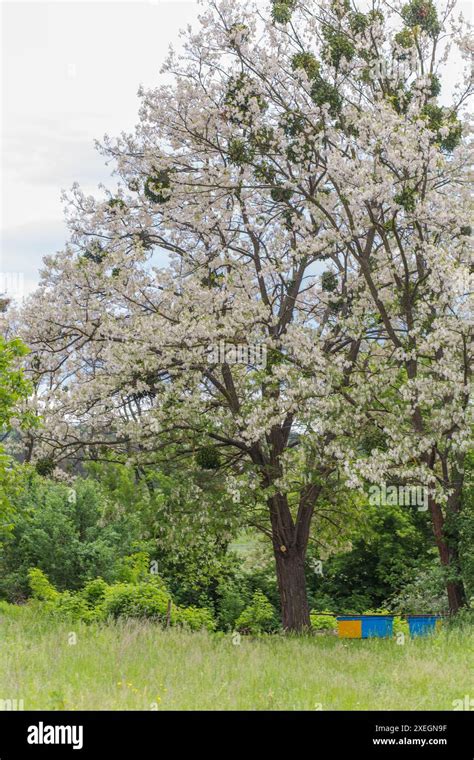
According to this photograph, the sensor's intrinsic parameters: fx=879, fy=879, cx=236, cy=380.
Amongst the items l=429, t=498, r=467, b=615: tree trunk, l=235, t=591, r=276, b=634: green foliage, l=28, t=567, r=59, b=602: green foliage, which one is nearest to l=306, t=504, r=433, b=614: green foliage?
l=235, t=591, r=276, b=634: green foliage

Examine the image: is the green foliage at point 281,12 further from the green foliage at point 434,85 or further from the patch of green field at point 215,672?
the patch of green field at point 215,672

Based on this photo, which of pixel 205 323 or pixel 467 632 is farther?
pixel 205 323

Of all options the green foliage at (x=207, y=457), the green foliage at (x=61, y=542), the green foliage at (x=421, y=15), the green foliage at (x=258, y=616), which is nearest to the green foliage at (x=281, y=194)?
the green foliage at (x=421, y=15)

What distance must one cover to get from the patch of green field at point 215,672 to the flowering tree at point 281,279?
131 inches

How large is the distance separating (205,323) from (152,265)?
2.80m

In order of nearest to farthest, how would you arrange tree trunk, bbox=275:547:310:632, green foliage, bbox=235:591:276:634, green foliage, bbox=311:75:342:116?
1. green foliage, bbox=311:75:342:116
2. tree trunk, bbox=275:547:310:632
3. green foliage, bbox=235:591:276:634

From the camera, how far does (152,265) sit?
20.0 meters

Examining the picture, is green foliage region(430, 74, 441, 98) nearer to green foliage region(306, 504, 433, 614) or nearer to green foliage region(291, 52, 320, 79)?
green foliage region(291, 52, 320, 79)

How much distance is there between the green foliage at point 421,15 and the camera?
1745 centimetres

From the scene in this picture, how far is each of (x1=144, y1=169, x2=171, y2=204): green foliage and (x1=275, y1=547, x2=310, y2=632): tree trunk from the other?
345 inches

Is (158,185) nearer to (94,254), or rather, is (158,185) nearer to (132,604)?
(94,254)

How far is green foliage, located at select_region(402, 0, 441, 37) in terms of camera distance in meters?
17.5
